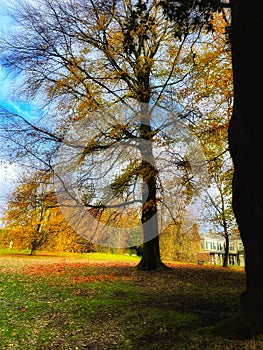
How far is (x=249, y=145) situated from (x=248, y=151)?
0.09 metres

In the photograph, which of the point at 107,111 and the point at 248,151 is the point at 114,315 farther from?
the point at 107,111

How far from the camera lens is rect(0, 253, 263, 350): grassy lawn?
425 centimetres

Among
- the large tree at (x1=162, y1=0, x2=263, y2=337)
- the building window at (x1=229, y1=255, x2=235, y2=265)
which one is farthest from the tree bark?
the building window at (x1=229, y1=255, x2=235, y2=265)

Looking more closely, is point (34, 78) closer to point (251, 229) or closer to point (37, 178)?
point (37, 178)

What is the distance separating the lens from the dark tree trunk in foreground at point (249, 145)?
4.04m

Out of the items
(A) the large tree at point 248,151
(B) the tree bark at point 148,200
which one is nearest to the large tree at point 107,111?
(B) the tree bark at point 148,200

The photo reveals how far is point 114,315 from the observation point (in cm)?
566

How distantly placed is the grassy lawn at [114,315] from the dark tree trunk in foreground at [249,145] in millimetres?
634

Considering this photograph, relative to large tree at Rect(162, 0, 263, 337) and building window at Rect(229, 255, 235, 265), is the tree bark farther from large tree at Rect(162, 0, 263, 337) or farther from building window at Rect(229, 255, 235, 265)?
building window at Rect(229, 255, 235, 265)

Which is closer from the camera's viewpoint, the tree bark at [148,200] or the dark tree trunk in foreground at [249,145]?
the dark tree trunk in foreground at [249,145]

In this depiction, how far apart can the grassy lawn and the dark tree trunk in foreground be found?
0.63 meters

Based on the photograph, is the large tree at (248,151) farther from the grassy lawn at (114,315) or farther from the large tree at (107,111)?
the large tree at (107,111)

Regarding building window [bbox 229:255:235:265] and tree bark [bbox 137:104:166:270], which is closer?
tree bark [bbox 137:104:166:270]

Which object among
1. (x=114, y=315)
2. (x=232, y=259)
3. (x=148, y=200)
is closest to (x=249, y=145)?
(x=114, y=315)
